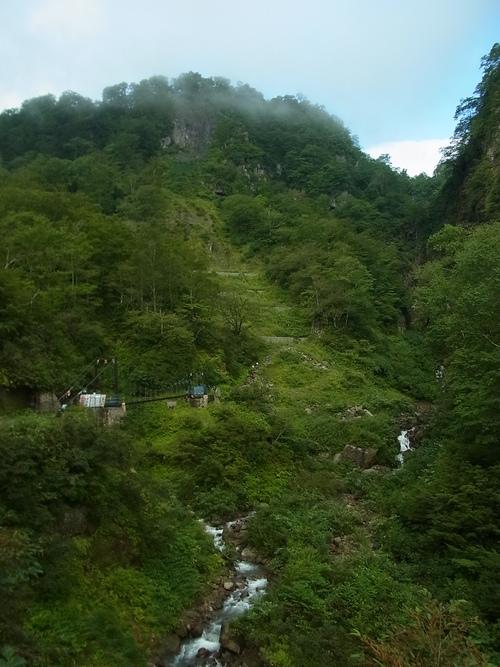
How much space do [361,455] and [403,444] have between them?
403 centimetres

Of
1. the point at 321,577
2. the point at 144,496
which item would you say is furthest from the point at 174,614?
the point at 321,577

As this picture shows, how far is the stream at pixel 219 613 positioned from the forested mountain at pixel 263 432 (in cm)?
50

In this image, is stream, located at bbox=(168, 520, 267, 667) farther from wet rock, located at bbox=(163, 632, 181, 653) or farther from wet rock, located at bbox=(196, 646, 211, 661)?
wet rock, located at bbox=(163, 632, 181, 653)

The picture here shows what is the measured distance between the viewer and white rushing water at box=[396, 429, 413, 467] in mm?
22516

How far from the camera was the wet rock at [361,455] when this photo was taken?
21047 millimetres

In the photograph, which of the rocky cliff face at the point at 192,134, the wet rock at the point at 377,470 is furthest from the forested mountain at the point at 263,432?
the rocky cliff face at the point at 192,134

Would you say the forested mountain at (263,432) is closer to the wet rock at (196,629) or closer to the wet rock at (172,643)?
the wet rock at (172,643)

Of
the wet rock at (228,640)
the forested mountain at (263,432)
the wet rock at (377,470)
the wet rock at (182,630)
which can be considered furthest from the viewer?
the wet rock at (377,470)

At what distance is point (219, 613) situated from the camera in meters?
11.8

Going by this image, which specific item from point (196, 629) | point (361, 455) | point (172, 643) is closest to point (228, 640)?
point (196, 629)

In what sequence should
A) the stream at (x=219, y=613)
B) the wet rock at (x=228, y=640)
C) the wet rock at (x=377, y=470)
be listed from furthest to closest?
the wet rock at (x=377, y=470)
the wet rock at (x=228, y=640)
the stream at (x=219, y=613)

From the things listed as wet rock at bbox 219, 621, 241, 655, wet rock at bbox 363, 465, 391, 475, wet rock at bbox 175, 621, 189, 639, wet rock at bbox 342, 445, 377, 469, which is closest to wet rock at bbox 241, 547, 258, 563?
wet rock at bbox 219, 621, 241, 655

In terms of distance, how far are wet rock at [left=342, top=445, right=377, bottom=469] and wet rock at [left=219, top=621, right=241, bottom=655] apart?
1132 centimetres

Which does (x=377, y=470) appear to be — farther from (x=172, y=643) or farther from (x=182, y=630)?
(x=172, y=643)
